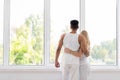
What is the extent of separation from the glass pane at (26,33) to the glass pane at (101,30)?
3.19ft

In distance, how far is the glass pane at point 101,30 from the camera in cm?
518

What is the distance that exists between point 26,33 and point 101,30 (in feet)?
4.86

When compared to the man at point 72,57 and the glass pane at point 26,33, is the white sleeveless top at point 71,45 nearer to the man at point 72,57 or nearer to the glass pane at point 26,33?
the man at point 72,57

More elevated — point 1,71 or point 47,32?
point 47,32

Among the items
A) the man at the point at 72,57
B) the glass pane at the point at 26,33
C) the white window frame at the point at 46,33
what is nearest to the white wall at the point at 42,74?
the white window frame at the point at 46,33

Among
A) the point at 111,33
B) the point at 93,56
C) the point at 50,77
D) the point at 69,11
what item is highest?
the point at 69,11

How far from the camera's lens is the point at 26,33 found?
5.06 metres

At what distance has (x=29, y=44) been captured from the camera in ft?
16.6

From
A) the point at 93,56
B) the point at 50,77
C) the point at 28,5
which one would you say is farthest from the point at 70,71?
the point at 28,5

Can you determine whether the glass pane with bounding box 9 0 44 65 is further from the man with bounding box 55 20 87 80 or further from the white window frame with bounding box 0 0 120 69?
the man with bounding box 55 20 87 80

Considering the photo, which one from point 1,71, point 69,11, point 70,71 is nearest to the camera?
point 70,71

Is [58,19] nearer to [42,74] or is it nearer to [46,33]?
[46,33]

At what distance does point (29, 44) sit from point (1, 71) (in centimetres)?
74

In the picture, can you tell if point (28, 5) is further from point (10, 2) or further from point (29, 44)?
point (29, 44)
